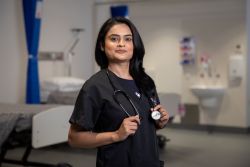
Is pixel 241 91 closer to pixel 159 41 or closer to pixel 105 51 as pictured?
pixel 159 41

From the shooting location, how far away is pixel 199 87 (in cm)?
606

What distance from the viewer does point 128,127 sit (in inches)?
49.8

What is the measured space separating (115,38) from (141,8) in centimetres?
543

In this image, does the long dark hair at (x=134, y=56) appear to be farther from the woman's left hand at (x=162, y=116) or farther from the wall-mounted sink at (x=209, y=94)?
the wall-mounted sink at (x=209, y=94)

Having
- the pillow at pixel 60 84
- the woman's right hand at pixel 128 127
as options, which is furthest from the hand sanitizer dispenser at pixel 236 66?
the woman's right hand at pixel 128 127

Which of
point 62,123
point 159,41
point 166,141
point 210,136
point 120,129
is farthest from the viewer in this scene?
point 159,41

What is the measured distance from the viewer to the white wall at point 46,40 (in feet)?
16.6

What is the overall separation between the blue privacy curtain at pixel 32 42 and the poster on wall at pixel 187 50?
2.49m

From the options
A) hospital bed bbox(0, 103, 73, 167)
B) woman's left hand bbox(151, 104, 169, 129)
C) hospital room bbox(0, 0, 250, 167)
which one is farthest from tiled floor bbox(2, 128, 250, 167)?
woman's left hand bbox(151, 104, 169, 129)

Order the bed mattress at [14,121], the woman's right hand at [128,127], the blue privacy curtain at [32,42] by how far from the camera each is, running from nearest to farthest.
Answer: the woman's right hand at [128,127], the bed mattress at [14,121], the blue privacy curtain at [32,42]

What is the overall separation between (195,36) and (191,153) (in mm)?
2301

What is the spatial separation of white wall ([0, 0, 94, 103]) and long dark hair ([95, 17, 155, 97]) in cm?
388

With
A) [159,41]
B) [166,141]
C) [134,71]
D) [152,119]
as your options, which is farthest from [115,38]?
[159,41]

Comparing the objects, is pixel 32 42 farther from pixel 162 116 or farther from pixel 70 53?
pixel 162 116
